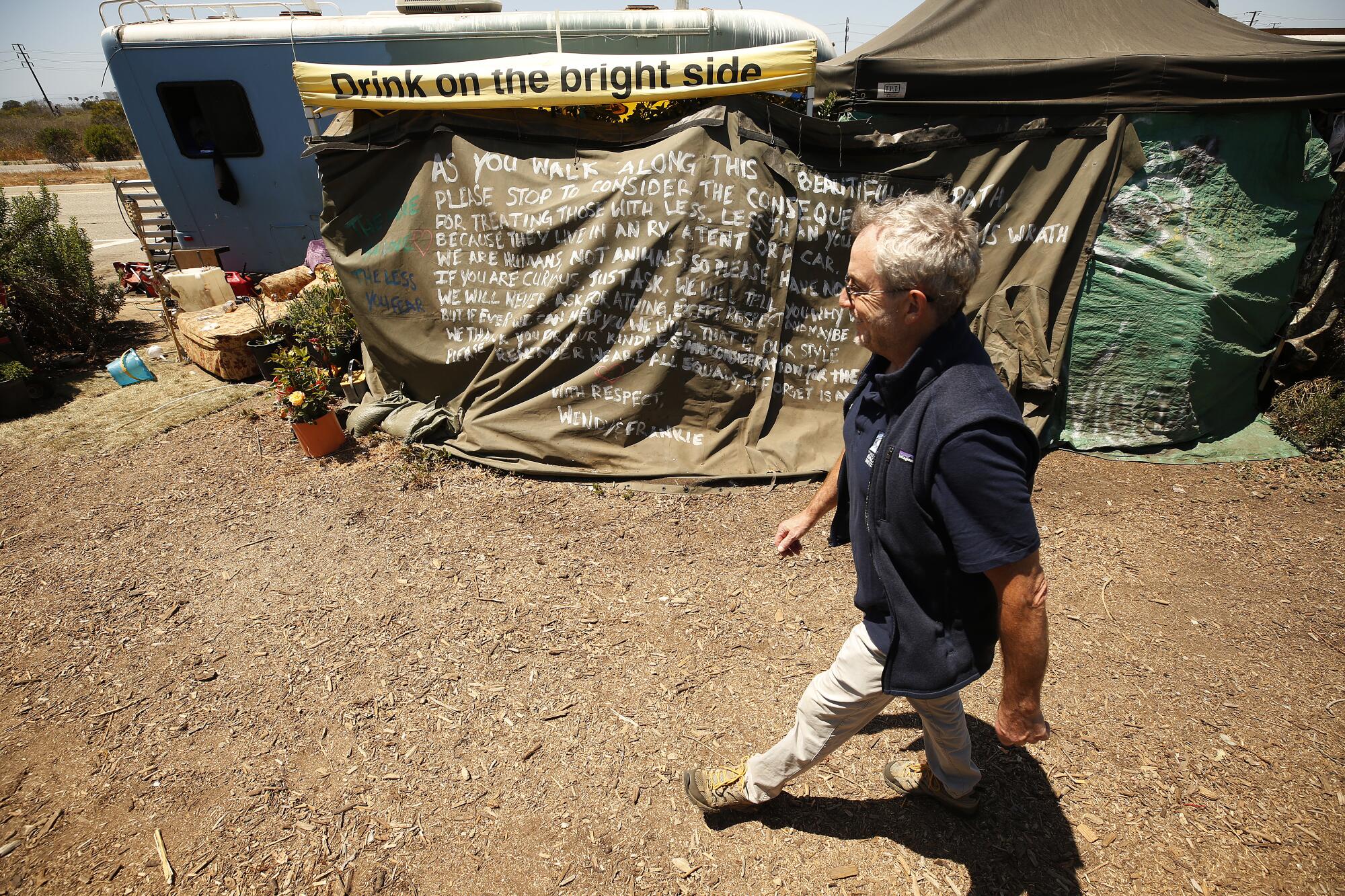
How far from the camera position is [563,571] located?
3.79 meters

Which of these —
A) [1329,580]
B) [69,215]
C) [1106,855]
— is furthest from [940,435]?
[69,215]

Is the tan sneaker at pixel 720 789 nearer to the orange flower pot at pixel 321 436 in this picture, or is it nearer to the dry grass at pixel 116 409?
the orange flower pot at pixel 321 436

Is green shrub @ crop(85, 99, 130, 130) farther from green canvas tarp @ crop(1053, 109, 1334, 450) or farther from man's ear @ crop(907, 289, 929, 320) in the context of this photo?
man's ear @ crop(907, 289, 929, 320)

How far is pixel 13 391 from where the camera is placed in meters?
5.78

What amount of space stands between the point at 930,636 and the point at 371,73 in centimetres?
517

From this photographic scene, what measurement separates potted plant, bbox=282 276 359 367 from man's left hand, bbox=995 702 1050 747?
5.55m

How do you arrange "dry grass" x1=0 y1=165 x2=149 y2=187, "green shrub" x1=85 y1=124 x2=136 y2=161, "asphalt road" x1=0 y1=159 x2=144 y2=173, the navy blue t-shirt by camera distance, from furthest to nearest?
"green shrub" x1=85 y1=124 x2=136 y2=161 → "asphalt road" x1=0 y1=159 x2=144 y2=173 → "dry grass" x1=0 y1=165 x2=149 y2=187 → the navy blue t-shirt

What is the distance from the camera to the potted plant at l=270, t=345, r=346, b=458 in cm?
486

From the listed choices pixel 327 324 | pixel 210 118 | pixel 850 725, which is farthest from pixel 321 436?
pixel 210 118

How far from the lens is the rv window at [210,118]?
794cm

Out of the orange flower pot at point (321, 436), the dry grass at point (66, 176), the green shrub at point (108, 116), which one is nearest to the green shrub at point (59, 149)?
the dry grass at point (66, 176)

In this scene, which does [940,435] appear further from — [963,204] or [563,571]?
[963,204]

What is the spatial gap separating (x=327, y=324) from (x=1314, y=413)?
306 inches

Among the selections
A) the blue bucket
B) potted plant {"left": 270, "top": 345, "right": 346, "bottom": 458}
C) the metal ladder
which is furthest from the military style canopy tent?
the metal ladder
